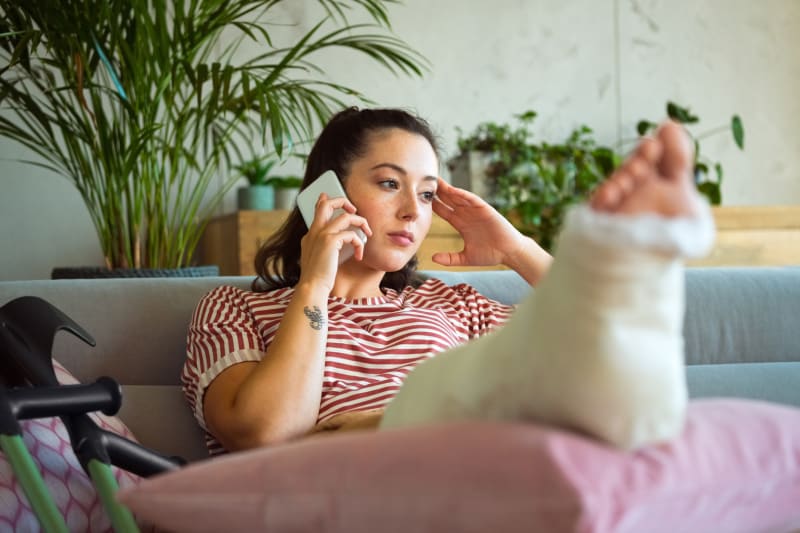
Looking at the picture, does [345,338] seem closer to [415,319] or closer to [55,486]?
[415,319]

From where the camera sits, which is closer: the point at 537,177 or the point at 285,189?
the point at 285,189

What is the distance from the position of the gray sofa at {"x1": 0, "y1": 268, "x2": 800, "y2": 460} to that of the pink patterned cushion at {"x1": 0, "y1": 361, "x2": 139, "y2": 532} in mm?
267

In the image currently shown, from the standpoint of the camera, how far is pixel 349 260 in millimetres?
1468

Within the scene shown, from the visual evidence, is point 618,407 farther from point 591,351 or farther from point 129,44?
point 129,44

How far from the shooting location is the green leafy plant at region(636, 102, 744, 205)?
3438 mm

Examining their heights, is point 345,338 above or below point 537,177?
below

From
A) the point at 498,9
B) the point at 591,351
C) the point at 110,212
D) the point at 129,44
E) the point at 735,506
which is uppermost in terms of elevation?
the point at 498,9

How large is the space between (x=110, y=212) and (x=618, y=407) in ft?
5.93

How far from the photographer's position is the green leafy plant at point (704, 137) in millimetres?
3438

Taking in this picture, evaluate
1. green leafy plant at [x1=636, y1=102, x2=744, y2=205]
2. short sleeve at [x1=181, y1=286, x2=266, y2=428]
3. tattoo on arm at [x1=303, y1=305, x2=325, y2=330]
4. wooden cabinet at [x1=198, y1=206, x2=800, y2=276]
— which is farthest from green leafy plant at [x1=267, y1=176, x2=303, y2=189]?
tattoo on arm at [x1=303, y1=305, x2=325, y2=330]

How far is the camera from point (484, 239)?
1613 mm

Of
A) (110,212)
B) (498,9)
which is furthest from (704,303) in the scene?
(498,9)

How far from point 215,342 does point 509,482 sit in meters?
0.81

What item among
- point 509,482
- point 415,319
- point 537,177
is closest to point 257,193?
point 537,177
